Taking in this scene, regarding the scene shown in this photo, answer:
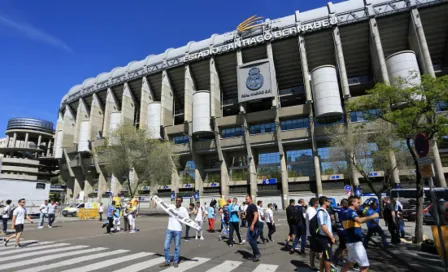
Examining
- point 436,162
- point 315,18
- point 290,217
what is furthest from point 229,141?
point 290,217

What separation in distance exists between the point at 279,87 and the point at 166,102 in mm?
22137

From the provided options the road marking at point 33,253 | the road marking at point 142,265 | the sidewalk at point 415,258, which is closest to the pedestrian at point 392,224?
the sidewalk at point 415,258

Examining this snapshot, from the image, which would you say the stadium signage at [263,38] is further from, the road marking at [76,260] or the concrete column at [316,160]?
the road marking at [76,260]

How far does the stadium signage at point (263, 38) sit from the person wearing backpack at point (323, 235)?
38842mm

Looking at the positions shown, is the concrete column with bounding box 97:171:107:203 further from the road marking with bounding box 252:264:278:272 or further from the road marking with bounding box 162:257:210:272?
the road marking with bounding box 252:264:278:272

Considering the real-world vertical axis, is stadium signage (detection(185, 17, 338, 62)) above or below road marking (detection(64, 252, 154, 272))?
above

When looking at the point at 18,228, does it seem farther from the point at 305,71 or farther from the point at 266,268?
the point at 305,71

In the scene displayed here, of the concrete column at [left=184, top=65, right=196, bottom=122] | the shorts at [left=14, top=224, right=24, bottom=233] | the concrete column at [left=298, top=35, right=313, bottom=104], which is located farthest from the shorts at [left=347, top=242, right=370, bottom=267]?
the concrete column at [left=184, top=65, right=196, bottom=122]

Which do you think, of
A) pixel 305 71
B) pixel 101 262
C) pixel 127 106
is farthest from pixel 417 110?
pixel 127 106

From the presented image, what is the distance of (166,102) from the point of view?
157 feet

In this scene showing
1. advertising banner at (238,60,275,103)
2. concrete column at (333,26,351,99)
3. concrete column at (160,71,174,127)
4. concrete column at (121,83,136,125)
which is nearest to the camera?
concrete column at (333,26,351,99)

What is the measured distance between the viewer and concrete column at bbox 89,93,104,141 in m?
55.7

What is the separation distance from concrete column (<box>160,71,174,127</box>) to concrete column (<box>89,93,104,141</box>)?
800 inches

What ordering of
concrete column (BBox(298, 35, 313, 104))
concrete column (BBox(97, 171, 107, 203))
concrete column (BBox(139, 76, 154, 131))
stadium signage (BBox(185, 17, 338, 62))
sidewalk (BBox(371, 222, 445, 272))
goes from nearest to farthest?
sidewalk (BBox(371, 222, 445, 272)), concrete column (BBox(298, 35, 313, 104)), stadium signage (BBox(185, 17, 338, 62)), concrete column (BBox(139, 76, 154, 131)), concrete column (BBox(97, 171, 107, 203))
